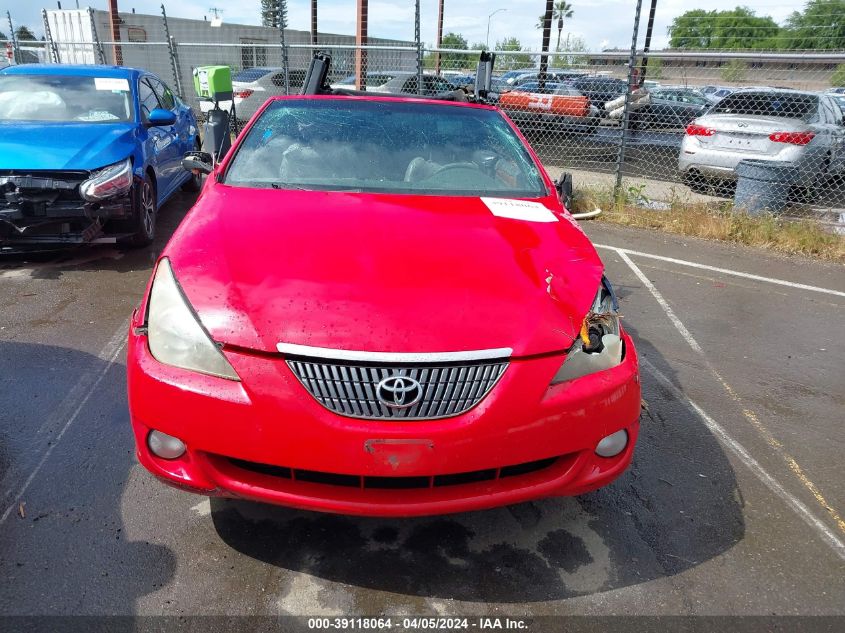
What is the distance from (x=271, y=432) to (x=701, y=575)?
166cm

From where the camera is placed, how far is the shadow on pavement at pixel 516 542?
93.0 inches

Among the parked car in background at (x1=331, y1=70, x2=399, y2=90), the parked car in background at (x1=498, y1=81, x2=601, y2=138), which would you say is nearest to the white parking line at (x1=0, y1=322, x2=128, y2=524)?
the parked car in background at (x1=498, y1=81, x2=601, y2=138)

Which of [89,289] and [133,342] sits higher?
[133,342]

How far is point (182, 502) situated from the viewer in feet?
8.92

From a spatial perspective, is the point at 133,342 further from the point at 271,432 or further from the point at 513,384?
the point at 513,384

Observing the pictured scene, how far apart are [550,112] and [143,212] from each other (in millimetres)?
7831

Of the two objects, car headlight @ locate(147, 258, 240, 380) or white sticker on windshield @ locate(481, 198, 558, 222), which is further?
white sticker on windshield @ locate(481, 198, 558, 222)

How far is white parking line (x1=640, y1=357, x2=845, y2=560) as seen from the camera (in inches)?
107

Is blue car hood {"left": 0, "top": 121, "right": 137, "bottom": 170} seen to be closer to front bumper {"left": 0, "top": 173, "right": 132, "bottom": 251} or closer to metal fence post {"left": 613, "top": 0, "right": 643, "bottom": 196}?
front bumper {"left": 0, "top": 173, "right": 132, "bottom": 251}

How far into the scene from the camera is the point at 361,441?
2.02m

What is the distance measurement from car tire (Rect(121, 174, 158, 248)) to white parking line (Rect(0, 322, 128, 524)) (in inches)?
63.9

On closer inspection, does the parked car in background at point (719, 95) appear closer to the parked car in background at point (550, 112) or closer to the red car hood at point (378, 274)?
the parked car in background at point (550, 112)

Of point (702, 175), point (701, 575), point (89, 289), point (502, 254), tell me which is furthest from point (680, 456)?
point (702, 175)

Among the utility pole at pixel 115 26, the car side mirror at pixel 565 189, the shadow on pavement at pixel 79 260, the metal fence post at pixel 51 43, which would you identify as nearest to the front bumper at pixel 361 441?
the car side mirror at pixel 565 189
